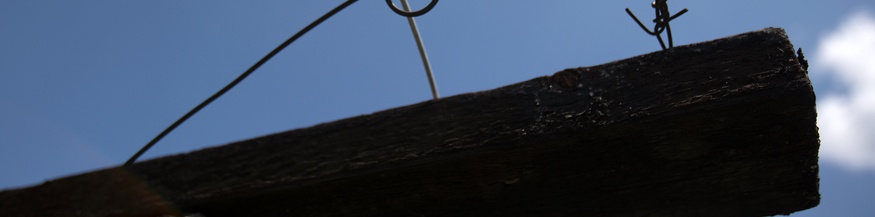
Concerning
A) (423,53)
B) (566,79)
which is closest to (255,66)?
(423,53)

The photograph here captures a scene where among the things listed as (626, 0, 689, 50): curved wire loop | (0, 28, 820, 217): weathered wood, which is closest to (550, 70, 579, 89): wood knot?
(0, 28, 820, 217): weathered wood

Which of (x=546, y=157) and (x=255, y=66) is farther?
(x=255, y=66)

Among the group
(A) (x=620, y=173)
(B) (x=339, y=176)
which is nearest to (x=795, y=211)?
(A) (x=620, y=173)

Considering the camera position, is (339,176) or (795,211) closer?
(339,176)

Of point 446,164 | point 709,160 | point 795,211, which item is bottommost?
point 795,211

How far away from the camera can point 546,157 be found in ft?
3.43

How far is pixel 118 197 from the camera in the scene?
1090 millimetres

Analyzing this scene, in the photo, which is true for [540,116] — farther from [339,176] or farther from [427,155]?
[339,176]

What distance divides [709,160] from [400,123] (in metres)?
0.47

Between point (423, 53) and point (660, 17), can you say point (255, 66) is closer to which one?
point (423, 53)

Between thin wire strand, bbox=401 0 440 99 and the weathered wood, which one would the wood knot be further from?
thin wire strand, bbox=401 0 440 99

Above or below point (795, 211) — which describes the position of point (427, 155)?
above

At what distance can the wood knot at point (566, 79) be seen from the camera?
107cm

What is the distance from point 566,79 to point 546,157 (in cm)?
13
